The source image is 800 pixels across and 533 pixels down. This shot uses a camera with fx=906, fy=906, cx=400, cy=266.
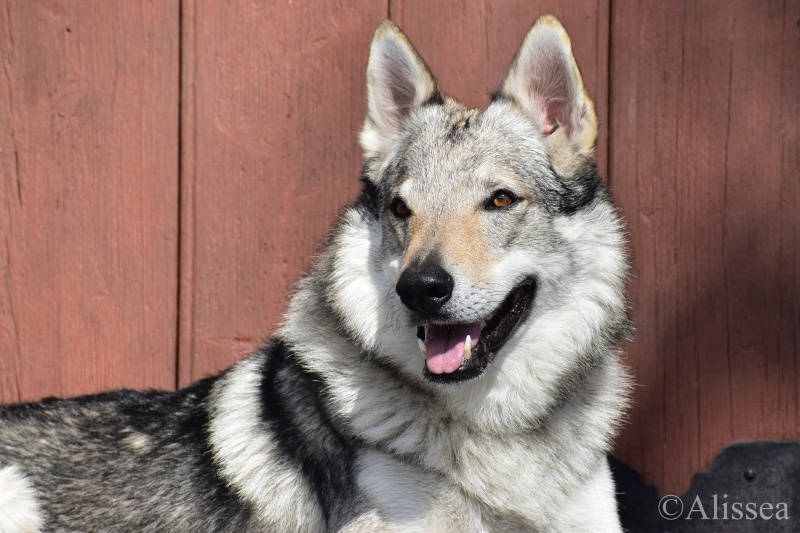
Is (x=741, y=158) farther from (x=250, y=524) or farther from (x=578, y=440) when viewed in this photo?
(x=250, y=524)

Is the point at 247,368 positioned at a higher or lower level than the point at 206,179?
lower

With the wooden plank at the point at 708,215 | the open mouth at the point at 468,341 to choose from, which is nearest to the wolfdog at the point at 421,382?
the open mouth at the point at 468,341

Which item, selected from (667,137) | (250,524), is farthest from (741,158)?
(250,524)

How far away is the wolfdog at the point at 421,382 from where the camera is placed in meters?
3.08

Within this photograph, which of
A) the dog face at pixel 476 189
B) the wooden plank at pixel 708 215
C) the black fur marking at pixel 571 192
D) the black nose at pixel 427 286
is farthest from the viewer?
the wooden plank at pixel 708 215

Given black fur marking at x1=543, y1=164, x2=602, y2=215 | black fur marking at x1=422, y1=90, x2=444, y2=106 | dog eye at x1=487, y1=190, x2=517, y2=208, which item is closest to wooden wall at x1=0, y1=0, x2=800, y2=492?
black fur marking at x1=422, y1=90, x2=444, y2=106

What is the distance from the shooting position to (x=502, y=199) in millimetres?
3260

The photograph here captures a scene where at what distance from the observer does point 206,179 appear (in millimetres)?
4434

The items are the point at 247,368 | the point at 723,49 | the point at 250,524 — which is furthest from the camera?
the point at 723,49

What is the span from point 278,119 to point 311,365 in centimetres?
155

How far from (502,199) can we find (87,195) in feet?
7.21

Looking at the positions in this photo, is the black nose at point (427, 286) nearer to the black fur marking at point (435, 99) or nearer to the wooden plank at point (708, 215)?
the black fur marking at point (435, 99)

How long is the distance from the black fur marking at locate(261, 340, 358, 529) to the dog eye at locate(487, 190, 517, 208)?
902mm

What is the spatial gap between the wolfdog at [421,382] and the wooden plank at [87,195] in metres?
0.83
